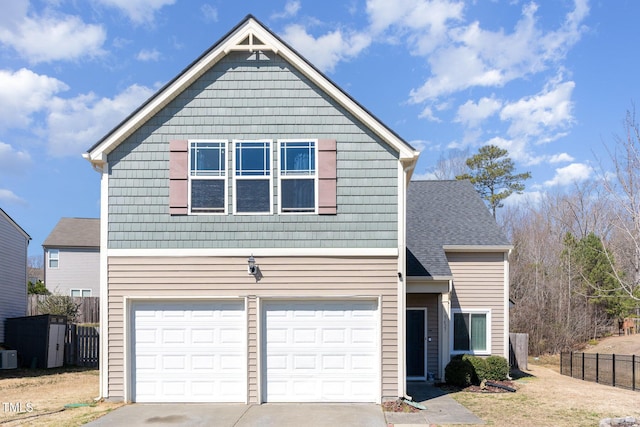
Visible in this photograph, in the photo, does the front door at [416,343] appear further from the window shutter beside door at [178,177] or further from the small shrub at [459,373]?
the window shutter beside door at [178,177]

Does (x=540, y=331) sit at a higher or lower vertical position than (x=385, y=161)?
lower

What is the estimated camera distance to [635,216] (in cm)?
1297

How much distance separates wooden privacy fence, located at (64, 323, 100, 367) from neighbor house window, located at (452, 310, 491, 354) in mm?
Answer: 12177

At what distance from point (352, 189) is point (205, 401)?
540 cm

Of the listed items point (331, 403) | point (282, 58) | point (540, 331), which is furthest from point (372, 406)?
point (540, 331)

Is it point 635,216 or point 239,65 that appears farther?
point 635,216

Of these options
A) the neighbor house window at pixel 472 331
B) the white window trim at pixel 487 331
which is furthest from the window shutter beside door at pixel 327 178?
the neighbor house window at pixel 472 331

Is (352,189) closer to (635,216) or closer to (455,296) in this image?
(455,296)

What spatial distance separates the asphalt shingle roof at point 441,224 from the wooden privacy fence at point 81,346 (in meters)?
11.5

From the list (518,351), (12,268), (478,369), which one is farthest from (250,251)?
(12,268)

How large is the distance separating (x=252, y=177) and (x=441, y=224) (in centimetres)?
771

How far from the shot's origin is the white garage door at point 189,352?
11.2 metres

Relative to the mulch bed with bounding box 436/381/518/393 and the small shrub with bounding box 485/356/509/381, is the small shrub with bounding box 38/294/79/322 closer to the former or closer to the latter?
the mulch bed with bounding box 436/381/518/393

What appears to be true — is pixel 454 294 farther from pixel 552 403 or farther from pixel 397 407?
pixel 397 407
